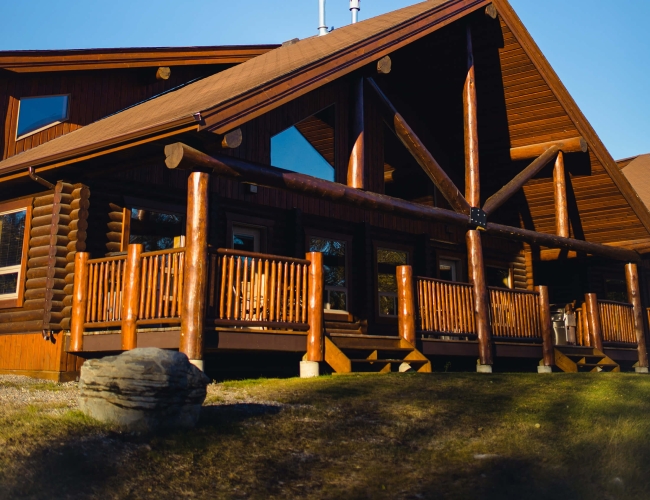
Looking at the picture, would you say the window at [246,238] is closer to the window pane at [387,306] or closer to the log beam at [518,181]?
the window pane at [387,306]

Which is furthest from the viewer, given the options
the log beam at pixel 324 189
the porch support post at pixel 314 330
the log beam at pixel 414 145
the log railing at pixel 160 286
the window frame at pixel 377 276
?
the window frame at pixel 377 276

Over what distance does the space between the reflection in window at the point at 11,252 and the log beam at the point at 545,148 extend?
10.8m

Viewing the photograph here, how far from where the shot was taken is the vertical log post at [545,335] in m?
15.2

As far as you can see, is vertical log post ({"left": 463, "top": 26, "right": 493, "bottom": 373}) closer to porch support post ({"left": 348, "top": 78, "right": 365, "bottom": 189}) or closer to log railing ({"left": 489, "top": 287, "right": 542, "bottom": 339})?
log railing ({"left": 489, "top": 287, "right": 542, "bottom": 339})

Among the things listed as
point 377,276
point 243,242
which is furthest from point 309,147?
point 377,276

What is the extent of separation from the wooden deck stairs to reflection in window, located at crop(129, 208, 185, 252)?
26.3ft

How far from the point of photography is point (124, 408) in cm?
673

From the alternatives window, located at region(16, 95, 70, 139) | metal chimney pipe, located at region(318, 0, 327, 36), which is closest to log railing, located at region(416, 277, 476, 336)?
window, located at region(16, 95, 70, 139)

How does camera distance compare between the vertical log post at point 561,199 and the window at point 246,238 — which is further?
the vertical log post at point 561,199

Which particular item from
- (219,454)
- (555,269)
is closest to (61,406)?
(219,454)

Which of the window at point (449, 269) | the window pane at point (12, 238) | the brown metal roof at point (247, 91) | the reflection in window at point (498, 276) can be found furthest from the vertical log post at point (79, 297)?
the reflection in window at point (498, 276)

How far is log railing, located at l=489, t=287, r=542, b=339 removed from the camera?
1485 centimetres

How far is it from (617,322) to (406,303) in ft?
23.0

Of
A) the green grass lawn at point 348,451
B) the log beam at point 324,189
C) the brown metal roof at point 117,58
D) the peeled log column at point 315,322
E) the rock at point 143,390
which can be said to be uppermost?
the brown metal roof at point 117,58
